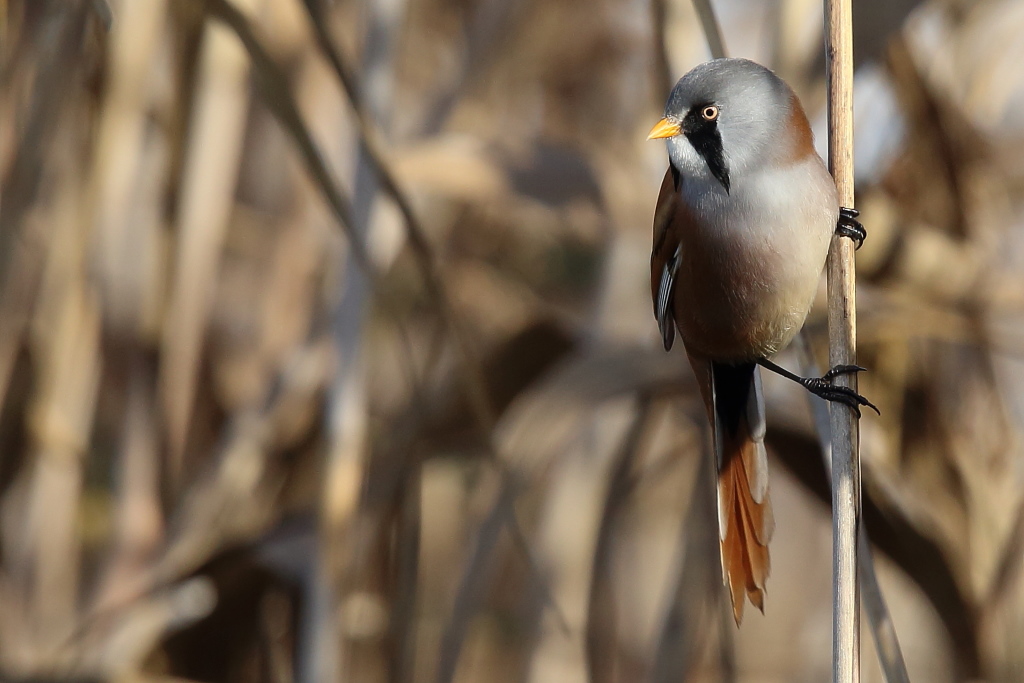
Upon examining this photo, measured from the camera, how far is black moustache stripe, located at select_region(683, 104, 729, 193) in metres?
1.29

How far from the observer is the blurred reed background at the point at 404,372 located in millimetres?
1826

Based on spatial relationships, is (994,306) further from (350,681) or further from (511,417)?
(350,681)

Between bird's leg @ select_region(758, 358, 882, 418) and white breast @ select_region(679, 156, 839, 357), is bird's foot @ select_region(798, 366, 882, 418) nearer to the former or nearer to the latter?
bird's leg @ select_region(758, 358, 882, 418)

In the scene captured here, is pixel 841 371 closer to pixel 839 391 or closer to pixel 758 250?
pixel 839 391

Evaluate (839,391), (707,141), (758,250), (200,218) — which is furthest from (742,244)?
(200,218)

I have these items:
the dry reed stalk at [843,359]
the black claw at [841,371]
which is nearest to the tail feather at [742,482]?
the dry reed stalk at [843,359]

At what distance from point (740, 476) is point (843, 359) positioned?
1.01 ft

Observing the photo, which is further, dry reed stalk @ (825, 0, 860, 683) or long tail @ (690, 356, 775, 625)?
long tail @ (690, 356, 775, 625)

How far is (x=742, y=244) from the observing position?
53.4 inches

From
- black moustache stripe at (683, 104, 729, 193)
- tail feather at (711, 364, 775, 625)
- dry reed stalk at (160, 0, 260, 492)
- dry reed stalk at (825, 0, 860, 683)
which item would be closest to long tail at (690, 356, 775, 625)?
tail feather at (711, 364, 775, 625)

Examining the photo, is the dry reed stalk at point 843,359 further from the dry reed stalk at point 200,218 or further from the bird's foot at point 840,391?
the dry reed stalk at point 200,218

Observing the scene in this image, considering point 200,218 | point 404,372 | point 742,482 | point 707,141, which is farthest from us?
point 404,372

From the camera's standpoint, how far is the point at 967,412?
7.04 ft

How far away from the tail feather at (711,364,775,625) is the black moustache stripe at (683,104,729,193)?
1.10 feet
